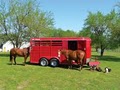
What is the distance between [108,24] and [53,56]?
3542cm

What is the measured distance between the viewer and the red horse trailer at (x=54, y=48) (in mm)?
23230

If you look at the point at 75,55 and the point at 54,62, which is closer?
the point at 75,55

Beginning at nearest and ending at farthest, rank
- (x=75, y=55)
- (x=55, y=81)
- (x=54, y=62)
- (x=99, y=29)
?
(x=55, y=81), (x=75, y=55), (x=54, y=62), (x=99, y=29)

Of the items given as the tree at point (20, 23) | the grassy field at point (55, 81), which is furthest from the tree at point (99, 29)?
the grassy field at point (55, 81)

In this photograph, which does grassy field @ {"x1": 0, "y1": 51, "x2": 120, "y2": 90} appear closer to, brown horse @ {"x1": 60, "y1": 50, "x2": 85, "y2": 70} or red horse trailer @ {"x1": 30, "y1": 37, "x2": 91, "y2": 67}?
brown horse @ {"x1": 60, "y1": 50, "x2": 85, "y2": 70}

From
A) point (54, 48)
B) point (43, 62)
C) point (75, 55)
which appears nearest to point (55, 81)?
point (75, 55)

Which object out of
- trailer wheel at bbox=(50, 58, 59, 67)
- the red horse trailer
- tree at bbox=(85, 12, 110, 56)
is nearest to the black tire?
the red horse trailer

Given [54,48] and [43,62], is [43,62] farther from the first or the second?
[54,48]

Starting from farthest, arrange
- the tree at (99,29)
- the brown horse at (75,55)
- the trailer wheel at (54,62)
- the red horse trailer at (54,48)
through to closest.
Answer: the tree at (99,29) → the trailer wheel at (54,62) → the red horse trailer at (54,48) → the brown horse at (75,55)

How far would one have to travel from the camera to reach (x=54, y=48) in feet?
A: 79.2

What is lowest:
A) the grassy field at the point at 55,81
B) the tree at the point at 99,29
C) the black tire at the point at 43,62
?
the grassy field at the point at 55,81

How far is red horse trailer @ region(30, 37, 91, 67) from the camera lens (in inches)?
915

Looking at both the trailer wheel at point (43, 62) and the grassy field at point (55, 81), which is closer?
the grassy field at point (55, 81)

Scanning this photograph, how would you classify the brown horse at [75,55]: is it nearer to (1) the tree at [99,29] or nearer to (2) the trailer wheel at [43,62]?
(2) the trailer wheel at [43,62]
